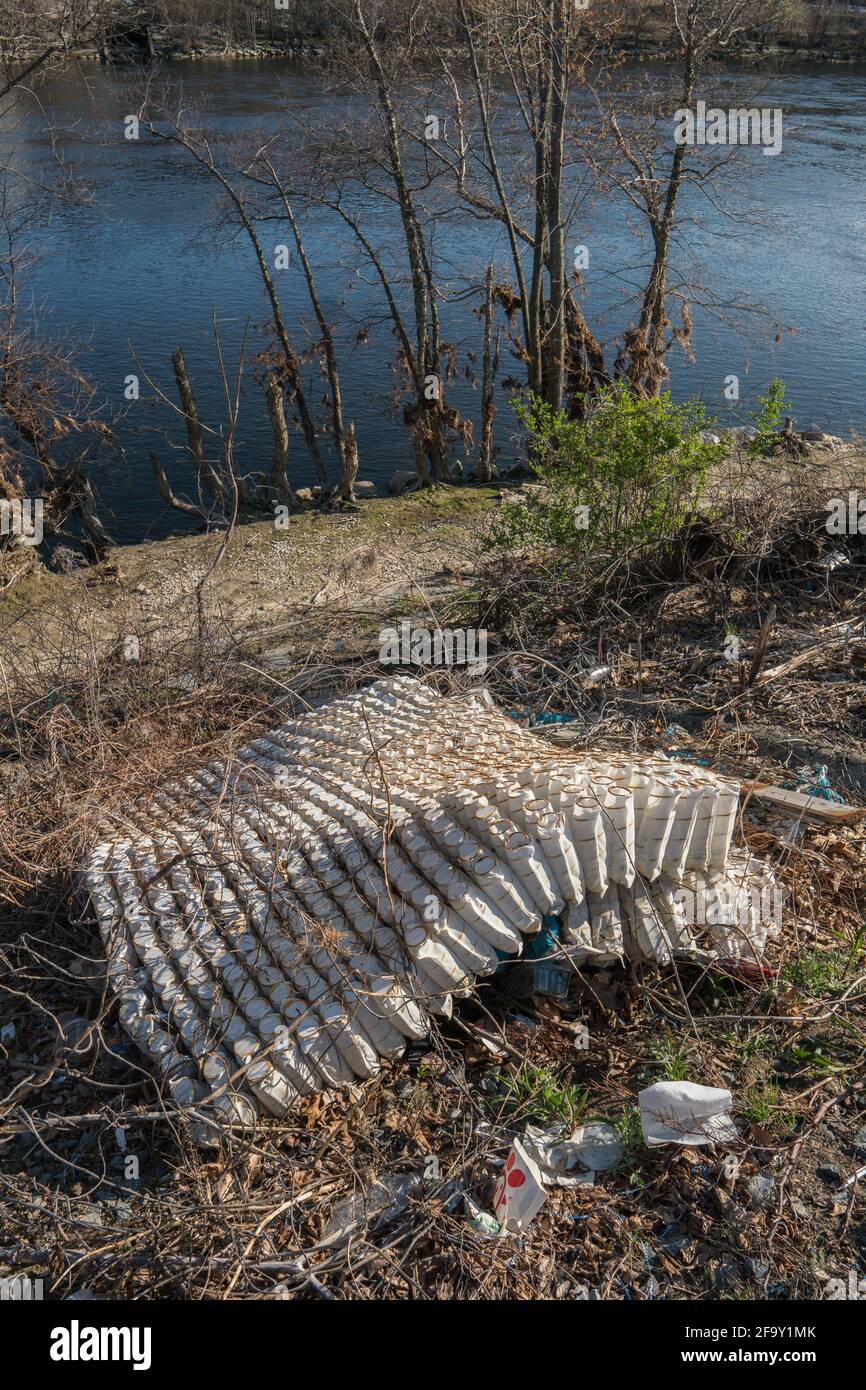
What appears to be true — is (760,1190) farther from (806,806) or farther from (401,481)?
(401,481)

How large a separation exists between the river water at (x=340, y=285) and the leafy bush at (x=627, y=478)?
24.7ft

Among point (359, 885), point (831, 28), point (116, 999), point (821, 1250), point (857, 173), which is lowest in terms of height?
point (821, 1250)

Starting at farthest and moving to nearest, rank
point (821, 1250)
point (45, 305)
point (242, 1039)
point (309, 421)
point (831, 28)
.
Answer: point (831, 28)
point (45, 305)
point (309, 421)
point (242, 1039)
point (821, 1250)

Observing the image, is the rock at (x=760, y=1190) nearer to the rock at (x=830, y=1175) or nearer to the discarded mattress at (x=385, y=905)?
the rock at (x=830, y=1175)

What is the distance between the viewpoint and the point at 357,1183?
4.10 meters

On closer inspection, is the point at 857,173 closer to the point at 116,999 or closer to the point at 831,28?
the point at 831,28

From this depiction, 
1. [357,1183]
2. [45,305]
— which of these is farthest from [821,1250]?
[45,305]

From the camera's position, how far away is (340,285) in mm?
19703

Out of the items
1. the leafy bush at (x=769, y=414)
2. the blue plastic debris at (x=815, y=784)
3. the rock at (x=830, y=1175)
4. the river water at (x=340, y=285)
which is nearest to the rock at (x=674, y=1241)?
the rock at (x=830, y=1175)

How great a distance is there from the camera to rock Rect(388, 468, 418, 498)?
50.1 ft

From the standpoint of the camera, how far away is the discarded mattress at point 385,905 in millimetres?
4305

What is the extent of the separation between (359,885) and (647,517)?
5.13m

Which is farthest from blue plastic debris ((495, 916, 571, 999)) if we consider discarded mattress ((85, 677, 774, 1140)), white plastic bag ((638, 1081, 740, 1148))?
white plastic bag ((638, 1081, 740, 1148))

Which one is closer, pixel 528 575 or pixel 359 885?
pixel 359 885
